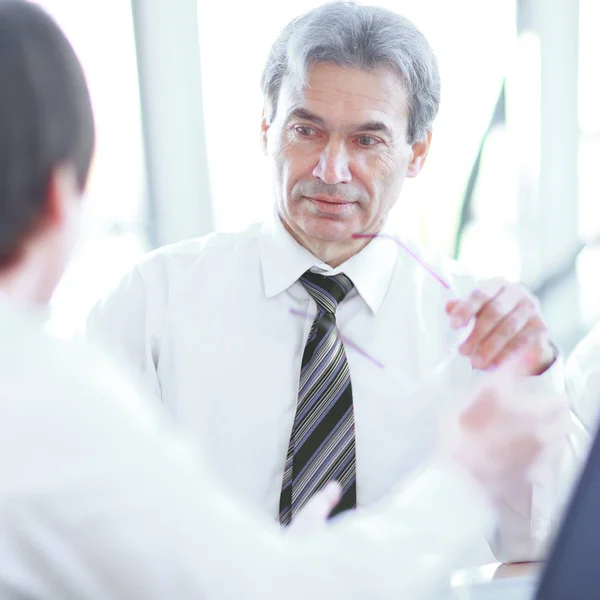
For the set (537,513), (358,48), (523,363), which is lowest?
(537,513)

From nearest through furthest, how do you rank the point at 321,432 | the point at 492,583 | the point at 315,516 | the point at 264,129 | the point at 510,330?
the point at 315,516, the point at 492,583, the point at 510,330, the point at 321,432, the point at 264,129

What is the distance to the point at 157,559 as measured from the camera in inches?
21.0

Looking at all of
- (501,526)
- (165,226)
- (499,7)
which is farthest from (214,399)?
(499,7)

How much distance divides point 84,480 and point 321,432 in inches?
31.6

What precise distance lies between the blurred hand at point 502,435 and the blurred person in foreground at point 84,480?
61 millimetres

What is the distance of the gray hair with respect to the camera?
1393mm

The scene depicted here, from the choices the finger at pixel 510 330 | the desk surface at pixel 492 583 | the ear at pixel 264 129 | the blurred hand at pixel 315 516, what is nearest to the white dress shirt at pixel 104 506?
the blurred hand at pixel 315 516

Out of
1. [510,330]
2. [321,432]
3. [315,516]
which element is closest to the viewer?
[315,516]

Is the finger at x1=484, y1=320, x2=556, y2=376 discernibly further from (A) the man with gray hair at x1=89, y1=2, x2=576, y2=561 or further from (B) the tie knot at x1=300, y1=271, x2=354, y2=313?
(B) the tie knot at x1=300, y1=271, x2=354, y2=313

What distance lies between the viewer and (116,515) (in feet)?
1.72

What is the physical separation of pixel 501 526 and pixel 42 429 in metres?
0.90

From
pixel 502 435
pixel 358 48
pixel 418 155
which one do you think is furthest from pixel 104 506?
pixel 418 155

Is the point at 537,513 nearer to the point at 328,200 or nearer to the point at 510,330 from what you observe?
the point at 510,330

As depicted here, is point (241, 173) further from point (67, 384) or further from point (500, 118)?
point (67, 384)
